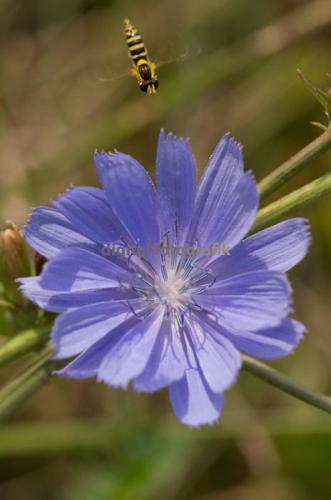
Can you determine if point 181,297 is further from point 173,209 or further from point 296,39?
point 296,39

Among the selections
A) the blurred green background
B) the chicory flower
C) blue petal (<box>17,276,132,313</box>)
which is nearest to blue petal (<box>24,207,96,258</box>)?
the chicory flower

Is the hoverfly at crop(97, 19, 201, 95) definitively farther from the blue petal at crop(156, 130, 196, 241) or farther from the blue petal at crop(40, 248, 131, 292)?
the blue petal at crop(40, 248, 131, 292)

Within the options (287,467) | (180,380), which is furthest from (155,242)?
(287,467)

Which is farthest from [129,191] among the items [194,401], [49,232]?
[194,401]

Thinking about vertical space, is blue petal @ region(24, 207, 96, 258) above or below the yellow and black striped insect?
below

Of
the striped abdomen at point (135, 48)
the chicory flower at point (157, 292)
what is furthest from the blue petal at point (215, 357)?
the striped abdomen at point (135, 48)

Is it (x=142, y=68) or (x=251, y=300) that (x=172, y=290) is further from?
(x=142, y=68)

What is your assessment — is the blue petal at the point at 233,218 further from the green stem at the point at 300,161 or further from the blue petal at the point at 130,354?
the blue petal at the point at 130,354
